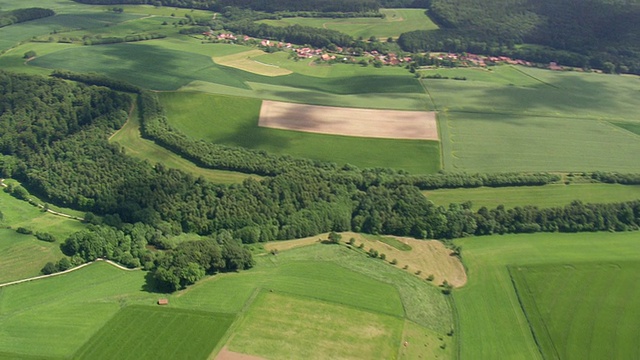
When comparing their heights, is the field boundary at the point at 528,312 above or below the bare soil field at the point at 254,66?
below

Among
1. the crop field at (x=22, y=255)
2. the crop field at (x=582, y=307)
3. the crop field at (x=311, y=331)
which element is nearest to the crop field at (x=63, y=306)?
the crop field at (x=22, y=255)

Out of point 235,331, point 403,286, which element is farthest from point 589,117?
point 235,331

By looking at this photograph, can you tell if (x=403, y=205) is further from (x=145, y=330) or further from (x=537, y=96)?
(x=537, y=96)

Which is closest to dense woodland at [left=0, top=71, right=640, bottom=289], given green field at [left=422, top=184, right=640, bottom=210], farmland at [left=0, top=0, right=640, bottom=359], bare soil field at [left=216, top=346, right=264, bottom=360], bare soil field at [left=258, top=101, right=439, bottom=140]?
farmland at [left=0, top=0, right=640, bottom=359]

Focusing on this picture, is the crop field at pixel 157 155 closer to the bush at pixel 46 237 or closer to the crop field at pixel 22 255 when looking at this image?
the bush at pixel 46 237

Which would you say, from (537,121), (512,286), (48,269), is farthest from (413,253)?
(537,121)

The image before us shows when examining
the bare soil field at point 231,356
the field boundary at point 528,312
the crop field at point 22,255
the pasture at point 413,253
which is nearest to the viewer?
the bare soil field at point 231,356

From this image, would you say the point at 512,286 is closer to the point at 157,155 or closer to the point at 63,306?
the point at 63,306
